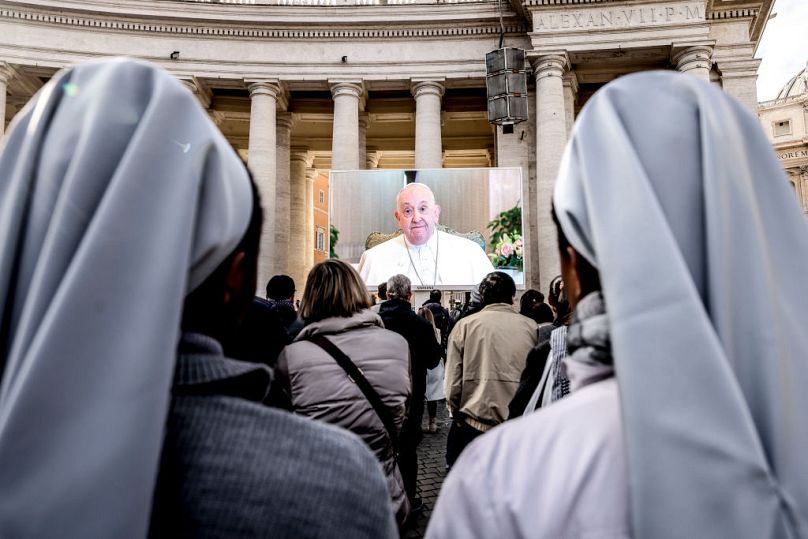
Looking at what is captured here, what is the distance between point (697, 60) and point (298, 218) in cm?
1507

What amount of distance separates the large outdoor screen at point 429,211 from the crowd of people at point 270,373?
1277 cm

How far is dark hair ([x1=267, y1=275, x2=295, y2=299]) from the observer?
176 inches

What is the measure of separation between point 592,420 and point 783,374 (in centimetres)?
34

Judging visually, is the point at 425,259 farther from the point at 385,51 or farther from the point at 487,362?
the point at 487,362

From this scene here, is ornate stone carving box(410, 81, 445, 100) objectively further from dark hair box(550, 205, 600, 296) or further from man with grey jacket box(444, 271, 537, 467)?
dark hair box(550, 205, 600, 296)

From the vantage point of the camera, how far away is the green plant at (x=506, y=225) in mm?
14398

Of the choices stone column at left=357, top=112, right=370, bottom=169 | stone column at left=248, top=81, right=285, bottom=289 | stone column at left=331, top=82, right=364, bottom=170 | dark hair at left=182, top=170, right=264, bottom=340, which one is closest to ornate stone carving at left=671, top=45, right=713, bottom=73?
stone column at left=331, top=82, right=364, bottom=170

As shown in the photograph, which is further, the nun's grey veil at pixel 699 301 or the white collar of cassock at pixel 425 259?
the white collar of cassock at pixel 425 259

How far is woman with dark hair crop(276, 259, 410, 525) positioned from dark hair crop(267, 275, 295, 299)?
171cm

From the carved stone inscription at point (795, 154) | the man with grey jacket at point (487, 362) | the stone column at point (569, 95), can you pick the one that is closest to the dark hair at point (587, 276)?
the man with grey jacket at point (487, 362)

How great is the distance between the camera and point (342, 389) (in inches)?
97.7

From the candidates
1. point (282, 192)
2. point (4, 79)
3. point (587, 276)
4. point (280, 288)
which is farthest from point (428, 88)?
point (587, 276)

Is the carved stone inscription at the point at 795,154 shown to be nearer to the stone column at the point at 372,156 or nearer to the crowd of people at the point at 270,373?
the stone column at the point at 372,156

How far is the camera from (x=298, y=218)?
21.1 metres
